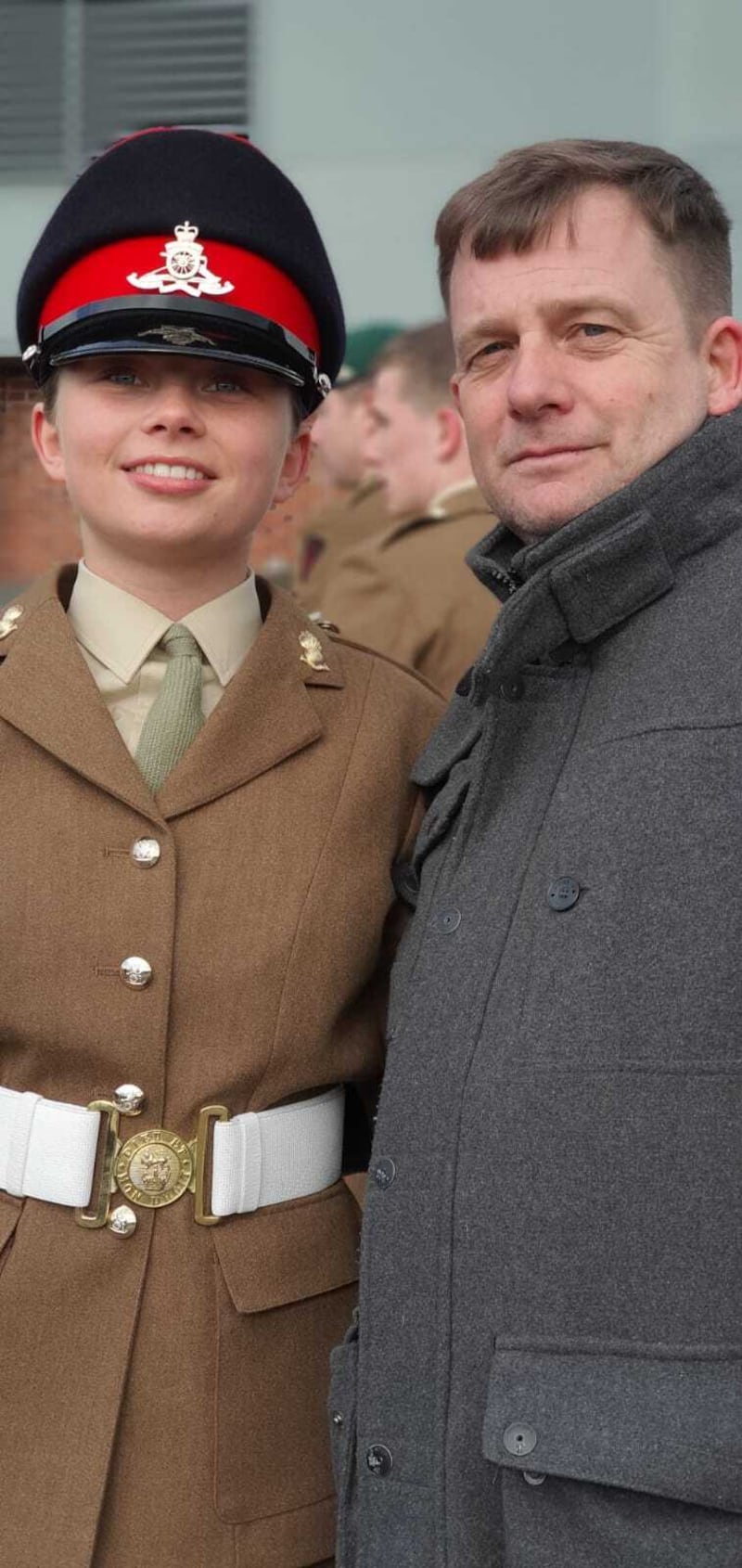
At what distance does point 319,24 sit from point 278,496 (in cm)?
214

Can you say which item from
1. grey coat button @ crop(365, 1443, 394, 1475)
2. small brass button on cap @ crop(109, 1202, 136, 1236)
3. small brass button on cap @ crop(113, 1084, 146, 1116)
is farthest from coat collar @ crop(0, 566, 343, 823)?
grey coat button @ crop(365, 1443, 394, 1475)

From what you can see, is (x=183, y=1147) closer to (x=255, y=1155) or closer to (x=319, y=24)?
(x=255, y=1155)

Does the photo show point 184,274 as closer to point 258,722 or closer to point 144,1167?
point 258,722

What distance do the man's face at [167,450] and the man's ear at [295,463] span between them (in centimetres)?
10

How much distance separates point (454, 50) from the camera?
3861 mm

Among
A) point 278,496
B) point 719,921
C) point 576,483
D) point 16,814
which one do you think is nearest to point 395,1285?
point 719,921

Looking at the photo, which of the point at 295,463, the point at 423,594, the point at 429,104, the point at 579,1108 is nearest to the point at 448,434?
the point at 423,594

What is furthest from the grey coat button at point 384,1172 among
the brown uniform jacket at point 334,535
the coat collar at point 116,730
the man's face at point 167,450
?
the brown uniform jacket at point 334,535

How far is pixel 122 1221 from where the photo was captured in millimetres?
1839

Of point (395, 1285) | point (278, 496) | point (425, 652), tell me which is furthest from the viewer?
point (425, 652)

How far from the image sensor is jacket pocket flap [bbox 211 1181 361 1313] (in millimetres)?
1866

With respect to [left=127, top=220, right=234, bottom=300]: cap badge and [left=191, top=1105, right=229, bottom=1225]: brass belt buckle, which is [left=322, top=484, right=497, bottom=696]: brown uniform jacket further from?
[left=191, top=1105, right=229, bottom=1225]: brass belt buckle

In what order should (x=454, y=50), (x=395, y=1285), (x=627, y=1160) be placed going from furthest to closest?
(x=454, y=50) → (x=395, y=1285) → (x=627, y=1160)

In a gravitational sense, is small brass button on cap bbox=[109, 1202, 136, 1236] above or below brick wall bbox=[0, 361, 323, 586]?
below
